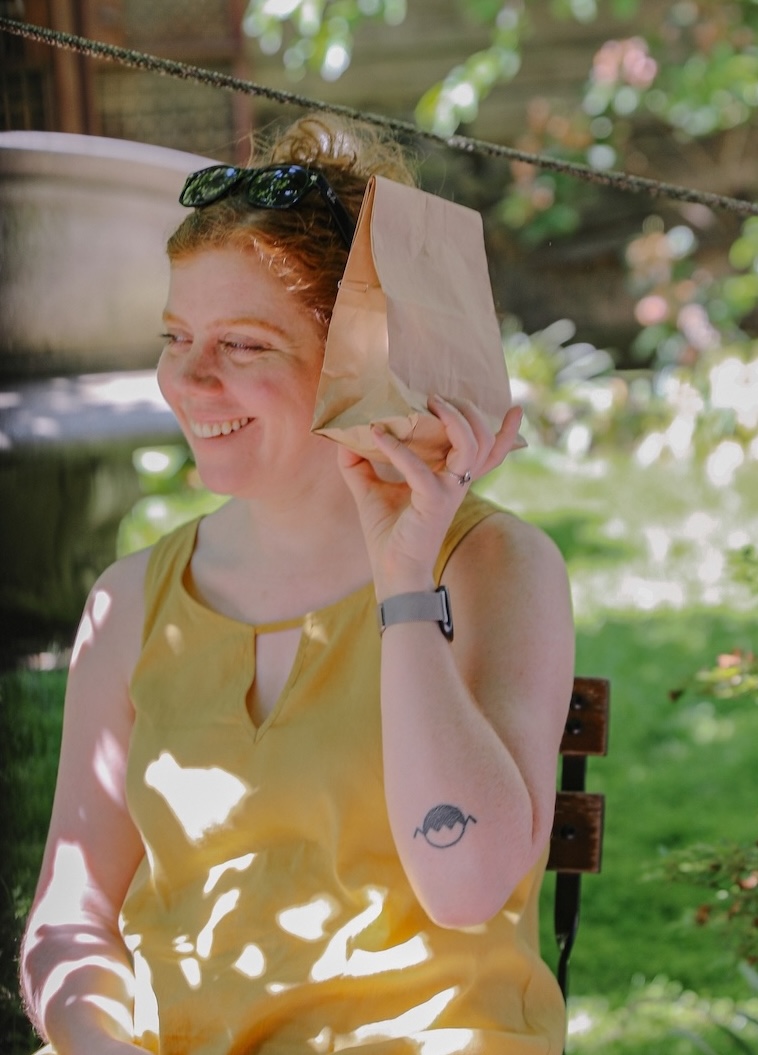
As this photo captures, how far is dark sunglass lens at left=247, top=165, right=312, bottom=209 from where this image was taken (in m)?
1.86

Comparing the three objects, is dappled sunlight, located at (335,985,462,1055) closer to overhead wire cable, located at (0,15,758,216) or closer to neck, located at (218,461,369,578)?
neck, located at (218,461,369,578)

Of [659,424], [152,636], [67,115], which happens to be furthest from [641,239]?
[152,636]

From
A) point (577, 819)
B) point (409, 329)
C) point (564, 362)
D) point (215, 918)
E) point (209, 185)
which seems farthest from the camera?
point (564, 362)

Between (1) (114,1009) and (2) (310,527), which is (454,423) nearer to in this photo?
(2) (310,527)

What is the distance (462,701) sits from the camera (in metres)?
1.62

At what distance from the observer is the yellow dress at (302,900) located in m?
1.71

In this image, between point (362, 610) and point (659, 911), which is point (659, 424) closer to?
point (659, 911)

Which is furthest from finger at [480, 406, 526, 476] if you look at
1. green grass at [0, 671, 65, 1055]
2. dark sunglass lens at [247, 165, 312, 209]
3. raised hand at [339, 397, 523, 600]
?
green grass at [0, 671, 65, 1055]

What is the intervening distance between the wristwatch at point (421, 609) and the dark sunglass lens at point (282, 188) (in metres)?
0.59

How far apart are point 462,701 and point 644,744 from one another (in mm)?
2864

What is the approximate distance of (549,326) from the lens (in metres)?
8.11

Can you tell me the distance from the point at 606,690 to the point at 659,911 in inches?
62.7

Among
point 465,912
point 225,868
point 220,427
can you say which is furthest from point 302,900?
point 220,427

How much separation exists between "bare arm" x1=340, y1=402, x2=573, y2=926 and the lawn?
654 millimetres
